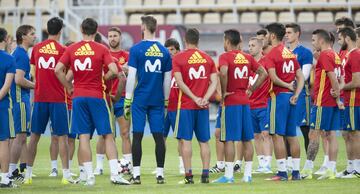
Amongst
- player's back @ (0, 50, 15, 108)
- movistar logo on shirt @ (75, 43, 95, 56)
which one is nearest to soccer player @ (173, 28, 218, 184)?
movistar logo on shirt @ (75, 43, 95, 56)

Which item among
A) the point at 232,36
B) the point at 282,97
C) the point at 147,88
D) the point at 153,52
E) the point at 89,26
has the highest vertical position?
the point at 89,26

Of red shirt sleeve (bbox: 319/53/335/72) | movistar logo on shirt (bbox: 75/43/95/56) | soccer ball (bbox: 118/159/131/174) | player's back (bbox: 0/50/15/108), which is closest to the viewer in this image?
movistar logo on shirt (bbox: 75/43/95/56)

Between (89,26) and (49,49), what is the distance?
1107 mm

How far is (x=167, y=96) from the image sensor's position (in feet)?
45.1

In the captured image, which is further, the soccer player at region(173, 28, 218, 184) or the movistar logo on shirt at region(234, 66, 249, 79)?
the movistar logo on shirt at region(234, 66, 249, 79)

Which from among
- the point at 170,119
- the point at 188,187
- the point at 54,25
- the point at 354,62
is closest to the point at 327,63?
the point at 354,62

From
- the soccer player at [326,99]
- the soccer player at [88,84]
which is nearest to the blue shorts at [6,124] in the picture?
the soccer player at [88,84]

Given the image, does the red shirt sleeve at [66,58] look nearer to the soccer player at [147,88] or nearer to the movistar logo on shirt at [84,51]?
the movistar logo on shirt at [84,51]

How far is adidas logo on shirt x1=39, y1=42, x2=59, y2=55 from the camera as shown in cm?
1386

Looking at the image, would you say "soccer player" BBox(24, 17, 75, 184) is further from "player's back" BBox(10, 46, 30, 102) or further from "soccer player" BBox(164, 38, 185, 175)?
"soccer player" BBox(164, 38, 185, 175)

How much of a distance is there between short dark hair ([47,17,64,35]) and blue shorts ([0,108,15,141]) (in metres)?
1.39

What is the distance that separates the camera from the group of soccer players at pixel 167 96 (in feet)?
43.1

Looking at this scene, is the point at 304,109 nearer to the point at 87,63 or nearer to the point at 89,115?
the point at 89,115

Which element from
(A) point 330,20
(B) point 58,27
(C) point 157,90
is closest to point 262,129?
(C) point 157,90
